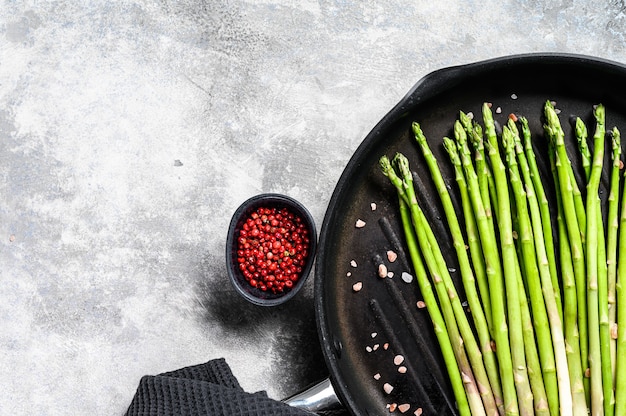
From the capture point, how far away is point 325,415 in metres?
2.43

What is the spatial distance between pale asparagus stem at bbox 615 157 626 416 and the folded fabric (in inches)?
37.7

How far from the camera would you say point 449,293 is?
2.24 metres

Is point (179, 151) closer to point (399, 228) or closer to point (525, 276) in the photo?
point (399, 228)

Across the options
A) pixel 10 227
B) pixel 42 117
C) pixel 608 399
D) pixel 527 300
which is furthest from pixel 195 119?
pixel 608 399

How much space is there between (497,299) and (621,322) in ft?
1.28

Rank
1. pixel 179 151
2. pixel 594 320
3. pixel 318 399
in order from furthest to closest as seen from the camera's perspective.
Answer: pixel 179 151, pixel 318 399, pixel 594 320

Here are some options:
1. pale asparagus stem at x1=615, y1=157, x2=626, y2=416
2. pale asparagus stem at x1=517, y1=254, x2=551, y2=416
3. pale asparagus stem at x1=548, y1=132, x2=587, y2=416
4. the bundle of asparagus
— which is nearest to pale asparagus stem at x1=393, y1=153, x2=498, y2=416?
the bundle of asparagus

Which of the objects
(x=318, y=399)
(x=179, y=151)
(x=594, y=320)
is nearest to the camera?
(x=594, y=320)

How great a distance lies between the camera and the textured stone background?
2.50m

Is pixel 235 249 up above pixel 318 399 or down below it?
above

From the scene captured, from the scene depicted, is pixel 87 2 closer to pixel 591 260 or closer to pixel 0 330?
pixel 0 330

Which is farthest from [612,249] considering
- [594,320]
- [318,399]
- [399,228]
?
[318,399]

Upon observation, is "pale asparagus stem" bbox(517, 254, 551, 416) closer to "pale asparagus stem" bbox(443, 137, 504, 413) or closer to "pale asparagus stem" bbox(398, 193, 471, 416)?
"pale asparagus stem" bbox(443, 137, 504, 413)

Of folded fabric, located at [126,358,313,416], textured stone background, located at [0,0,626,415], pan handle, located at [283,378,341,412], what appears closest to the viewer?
folded fabric, located at [126,358,313,416]
